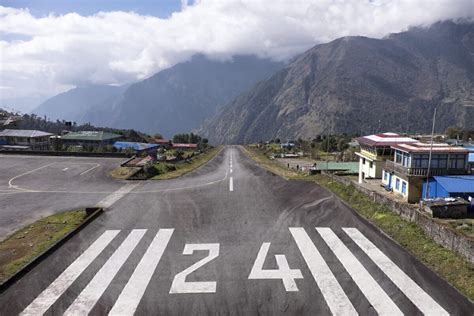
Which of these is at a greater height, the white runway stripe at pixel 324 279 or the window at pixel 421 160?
the window at pixel 421 160

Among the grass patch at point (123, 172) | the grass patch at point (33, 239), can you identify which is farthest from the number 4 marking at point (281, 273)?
the grass patch at point (123, 172)

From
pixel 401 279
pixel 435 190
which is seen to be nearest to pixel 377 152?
pixel 435 190

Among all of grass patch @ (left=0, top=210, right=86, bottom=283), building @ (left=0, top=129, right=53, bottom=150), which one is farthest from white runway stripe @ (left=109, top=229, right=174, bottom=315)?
building @ (left=0, top=129, right=53, bottom=150)

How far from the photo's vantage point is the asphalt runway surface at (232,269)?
17109 millimetres

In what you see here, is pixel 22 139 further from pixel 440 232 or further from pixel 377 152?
pixel 440 232

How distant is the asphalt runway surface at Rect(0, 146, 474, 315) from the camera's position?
1711 cm

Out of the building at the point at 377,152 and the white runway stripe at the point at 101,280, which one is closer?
the white runway stripe at the point at 101,280

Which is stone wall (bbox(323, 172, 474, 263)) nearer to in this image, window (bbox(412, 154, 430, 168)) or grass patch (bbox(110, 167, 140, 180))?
window (bbox(412, 154, 430, 168))

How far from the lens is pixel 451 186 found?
119 ft

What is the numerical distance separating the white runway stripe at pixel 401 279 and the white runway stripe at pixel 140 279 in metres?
12.6

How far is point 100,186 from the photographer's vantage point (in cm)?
4525

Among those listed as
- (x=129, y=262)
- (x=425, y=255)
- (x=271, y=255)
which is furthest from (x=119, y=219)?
(x=425, y=255)

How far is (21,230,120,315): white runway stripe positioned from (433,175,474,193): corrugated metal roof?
100 feet

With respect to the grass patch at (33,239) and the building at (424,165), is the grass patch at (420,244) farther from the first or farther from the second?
the grass patch at (33,239)
